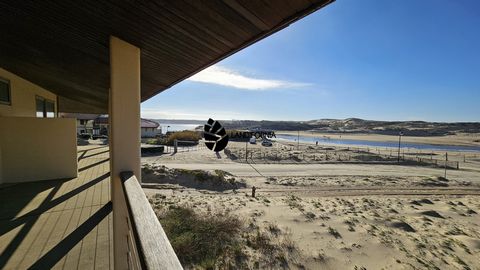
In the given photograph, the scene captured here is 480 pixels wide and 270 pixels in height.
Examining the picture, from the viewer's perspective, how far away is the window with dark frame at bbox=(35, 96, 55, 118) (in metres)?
7.71

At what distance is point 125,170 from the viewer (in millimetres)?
2871

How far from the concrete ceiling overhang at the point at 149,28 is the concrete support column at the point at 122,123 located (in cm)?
24

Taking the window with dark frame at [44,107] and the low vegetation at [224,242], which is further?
the window with dark frame at [44,107]

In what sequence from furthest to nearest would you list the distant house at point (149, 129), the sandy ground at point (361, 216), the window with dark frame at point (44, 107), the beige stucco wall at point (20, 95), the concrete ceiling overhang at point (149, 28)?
the distant house at point (149, 129), the window with dark frame at point (44, 107), the sandy ground at point (361, 216), the beige stucco wall at point (20, 95), the concrete ceiling overhang at point (149, 28)

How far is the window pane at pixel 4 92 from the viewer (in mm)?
5611

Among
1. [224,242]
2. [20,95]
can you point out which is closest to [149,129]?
[20,95]

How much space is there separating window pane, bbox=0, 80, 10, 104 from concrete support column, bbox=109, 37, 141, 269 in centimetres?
472

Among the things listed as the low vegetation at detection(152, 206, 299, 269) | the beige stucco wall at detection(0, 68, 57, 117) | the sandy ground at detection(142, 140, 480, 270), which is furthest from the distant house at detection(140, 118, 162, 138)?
the low vegetation at detection(152, 206, 299, 269)

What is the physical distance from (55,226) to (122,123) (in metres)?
2.39

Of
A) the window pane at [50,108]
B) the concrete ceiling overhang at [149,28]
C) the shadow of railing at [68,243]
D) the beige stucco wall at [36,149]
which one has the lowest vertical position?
the shadow of railing at [68,243]

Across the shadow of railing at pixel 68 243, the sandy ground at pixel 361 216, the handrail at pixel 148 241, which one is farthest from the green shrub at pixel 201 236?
the handrail at pixel 148 241

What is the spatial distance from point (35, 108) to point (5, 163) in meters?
2.15
